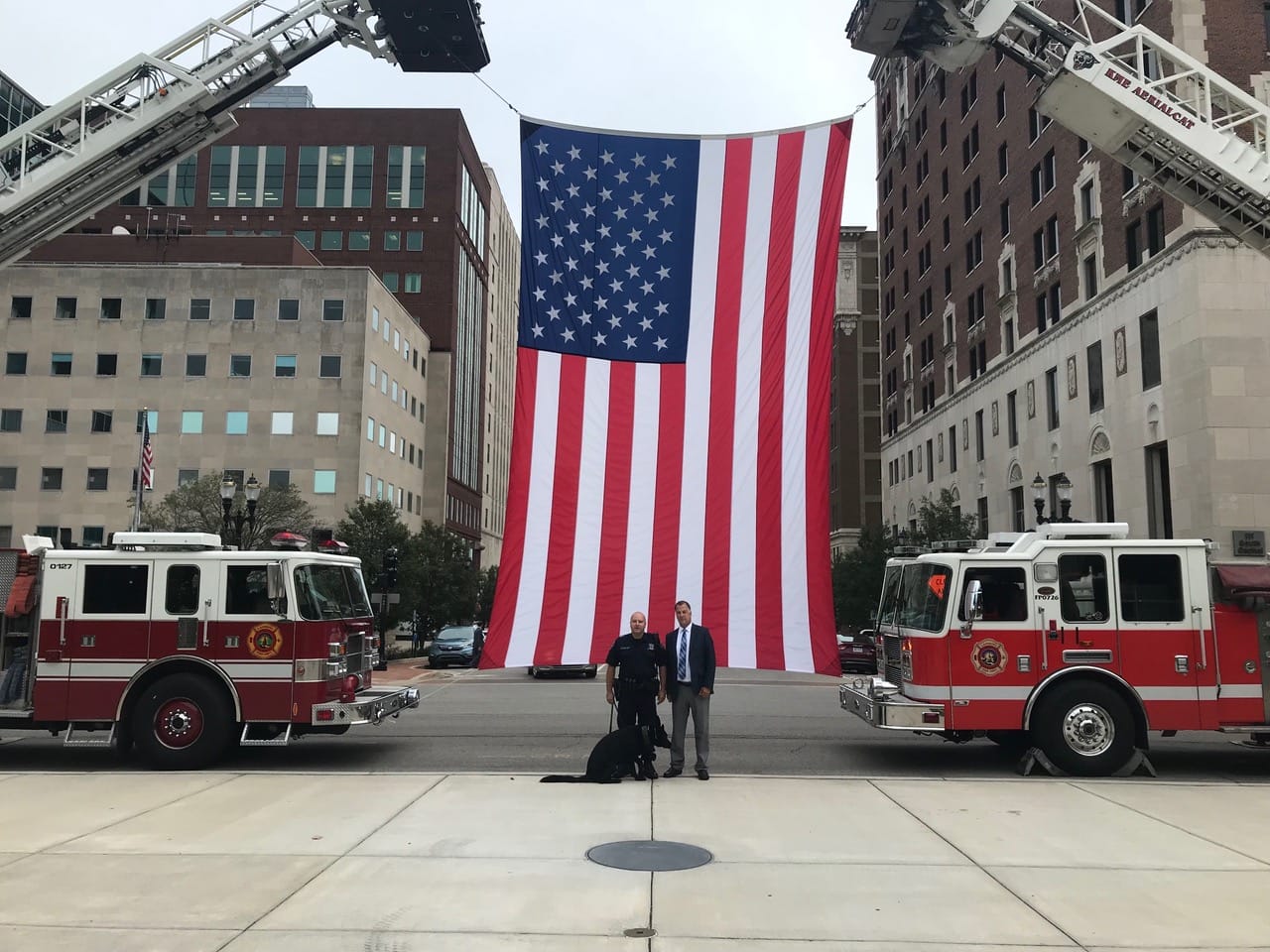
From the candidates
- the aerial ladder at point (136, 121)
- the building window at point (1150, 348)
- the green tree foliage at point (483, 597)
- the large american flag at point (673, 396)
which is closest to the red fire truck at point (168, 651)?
the large american flag at point (673, 396)

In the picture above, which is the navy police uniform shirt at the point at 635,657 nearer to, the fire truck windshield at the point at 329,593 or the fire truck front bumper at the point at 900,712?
the fire truck front bumper at the point at 900,712

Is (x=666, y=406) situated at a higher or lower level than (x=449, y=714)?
higher

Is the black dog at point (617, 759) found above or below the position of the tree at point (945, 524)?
below

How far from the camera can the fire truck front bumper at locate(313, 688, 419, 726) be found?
1213 cm

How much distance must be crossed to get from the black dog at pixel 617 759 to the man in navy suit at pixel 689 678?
383 millimetres

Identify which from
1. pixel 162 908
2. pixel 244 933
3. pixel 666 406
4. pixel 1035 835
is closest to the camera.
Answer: pixel 244 933

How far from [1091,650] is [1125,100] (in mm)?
12997

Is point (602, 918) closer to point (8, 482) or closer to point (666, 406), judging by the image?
point (666, 406)

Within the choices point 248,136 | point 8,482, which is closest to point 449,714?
point 8,482

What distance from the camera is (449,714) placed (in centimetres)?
1898

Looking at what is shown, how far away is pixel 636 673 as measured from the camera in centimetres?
1115

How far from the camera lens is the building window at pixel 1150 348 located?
32.2 m

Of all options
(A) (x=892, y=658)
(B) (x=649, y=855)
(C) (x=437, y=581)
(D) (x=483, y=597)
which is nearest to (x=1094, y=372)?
(A) (x=892, y=658)

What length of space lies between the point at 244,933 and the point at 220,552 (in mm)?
7343
